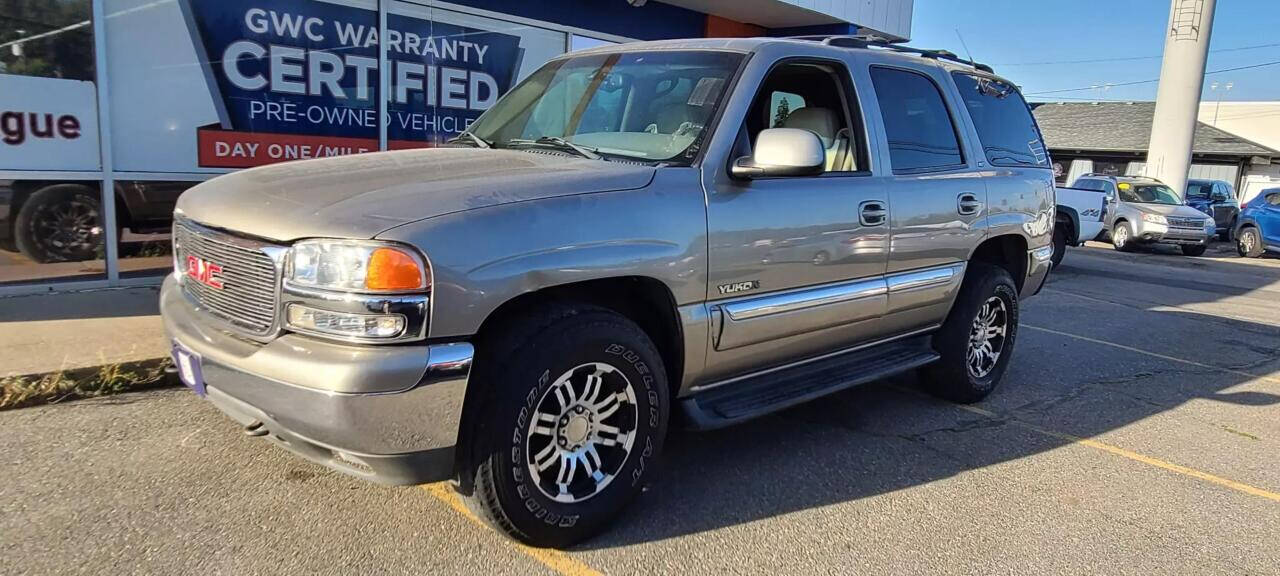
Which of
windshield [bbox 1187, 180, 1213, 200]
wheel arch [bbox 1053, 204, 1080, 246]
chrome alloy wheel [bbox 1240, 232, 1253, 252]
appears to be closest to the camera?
wheel arch [bbox 1053, 204, 1080, 246]

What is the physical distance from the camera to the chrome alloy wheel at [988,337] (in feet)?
17.0

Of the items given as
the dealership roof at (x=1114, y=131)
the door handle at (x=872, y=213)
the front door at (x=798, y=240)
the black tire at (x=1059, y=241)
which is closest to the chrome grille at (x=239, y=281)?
the front door at (x=798, y=240)

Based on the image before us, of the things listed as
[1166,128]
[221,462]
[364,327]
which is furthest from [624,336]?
[1166,128]

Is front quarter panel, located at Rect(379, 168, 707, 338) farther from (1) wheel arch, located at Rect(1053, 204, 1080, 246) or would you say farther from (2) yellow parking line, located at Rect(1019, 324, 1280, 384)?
(1) wheel arch, located at Rect(1053, 204, 1080, 246)

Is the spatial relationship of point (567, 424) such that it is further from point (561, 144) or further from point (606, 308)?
point (561, 144)

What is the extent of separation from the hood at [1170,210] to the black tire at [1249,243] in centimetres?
156

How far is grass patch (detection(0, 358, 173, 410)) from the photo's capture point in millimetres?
4320

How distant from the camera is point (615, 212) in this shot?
3.08m

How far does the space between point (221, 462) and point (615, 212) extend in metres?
2.18

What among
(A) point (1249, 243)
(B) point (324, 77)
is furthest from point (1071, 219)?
(B) point (324, 77)

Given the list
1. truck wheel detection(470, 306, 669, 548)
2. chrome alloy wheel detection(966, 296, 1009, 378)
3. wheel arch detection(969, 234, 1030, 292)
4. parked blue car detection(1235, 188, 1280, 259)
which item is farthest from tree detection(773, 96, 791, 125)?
parked blue car detection(1235, 188, 1280, 259)

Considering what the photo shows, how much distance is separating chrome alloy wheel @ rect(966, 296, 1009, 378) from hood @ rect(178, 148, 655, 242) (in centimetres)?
289

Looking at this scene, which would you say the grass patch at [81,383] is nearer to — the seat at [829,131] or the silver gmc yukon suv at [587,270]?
the silver gmc yukon suv at [587,270]

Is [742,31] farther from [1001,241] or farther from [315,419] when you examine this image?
[315,419]
